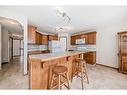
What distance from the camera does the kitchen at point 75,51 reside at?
2.24 metres

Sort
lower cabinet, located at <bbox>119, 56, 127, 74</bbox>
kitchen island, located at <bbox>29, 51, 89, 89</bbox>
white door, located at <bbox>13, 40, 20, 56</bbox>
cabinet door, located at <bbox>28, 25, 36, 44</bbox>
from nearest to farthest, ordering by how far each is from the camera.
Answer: kitchen island, located at <bbox>29, 51, 89, 89</bbox>
lower cabinet, located at <bbox>119, 56, 127, 74</bbox>
cabinet door, located at <bbox>28, 25, 36, 44</bbox>
white door, located at <bbox>13, 40, 20, 56</bbox>

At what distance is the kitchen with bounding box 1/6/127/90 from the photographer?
Answer: 2.24 metres

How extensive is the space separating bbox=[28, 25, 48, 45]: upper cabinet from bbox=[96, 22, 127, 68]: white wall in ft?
11.3

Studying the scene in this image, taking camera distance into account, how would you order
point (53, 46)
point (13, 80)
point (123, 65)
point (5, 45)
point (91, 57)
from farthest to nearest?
1. point (53, 46)
2. point (5, 45)
3. point (91, 57)
4. point (123, 65)
5. point (13, 80)

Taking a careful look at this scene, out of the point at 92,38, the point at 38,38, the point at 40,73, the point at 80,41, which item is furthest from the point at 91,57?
the point at 40,73

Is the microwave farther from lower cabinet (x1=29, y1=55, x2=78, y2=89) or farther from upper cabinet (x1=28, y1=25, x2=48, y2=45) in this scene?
lower cabinet (x1=29, y1=55, x2=78, y2=89)

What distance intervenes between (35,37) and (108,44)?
394 cm

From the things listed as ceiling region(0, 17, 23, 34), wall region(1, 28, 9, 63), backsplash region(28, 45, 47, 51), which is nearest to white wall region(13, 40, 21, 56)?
wall region(1, 28, 9, 63)

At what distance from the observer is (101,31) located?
5.39m

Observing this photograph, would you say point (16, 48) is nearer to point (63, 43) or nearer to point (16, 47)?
point (16, 47)

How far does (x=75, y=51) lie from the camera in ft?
12.7

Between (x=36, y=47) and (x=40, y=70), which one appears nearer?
(x=40, y=70)
